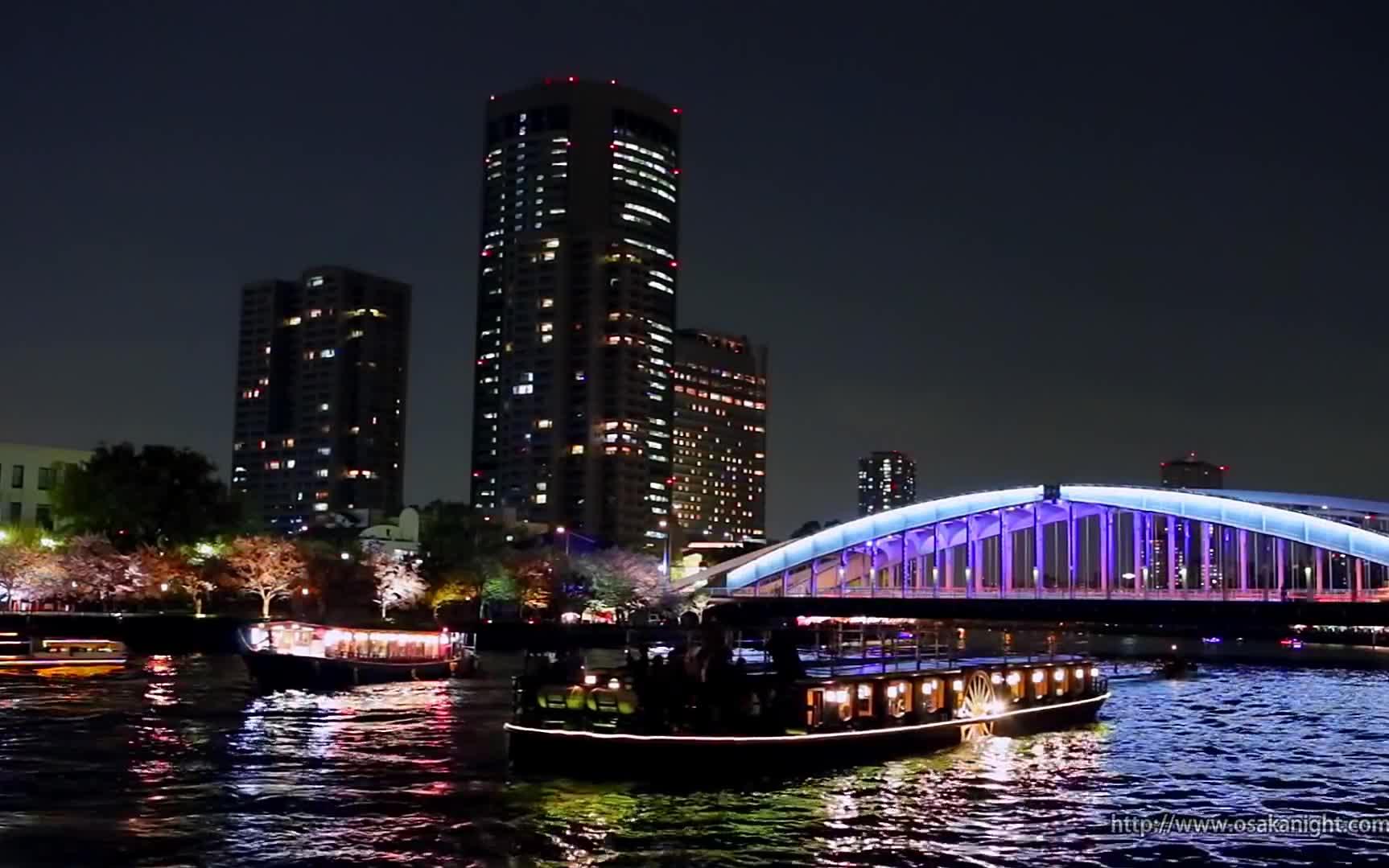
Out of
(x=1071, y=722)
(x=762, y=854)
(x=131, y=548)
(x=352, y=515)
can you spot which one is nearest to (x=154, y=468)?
(x=131, y=548)

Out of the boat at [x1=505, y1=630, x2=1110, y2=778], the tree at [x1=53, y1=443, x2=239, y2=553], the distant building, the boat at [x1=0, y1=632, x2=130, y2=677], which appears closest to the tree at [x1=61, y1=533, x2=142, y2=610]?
the tree at [x1=53, y1=443, x2=239, y2=553]

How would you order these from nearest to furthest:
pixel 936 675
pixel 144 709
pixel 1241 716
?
pixel 936 675 < pixel 144 709 < pixel 1241 716

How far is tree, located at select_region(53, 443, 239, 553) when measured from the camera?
102 m

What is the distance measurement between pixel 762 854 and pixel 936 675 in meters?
17.1

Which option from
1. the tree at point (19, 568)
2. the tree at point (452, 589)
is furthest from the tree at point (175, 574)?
the tree at point (452, 589)

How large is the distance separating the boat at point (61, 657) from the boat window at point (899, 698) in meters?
40.7

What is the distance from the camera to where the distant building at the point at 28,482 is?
354 feet

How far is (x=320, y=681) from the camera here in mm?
61938

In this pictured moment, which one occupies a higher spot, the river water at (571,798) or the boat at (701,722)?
the boat at (701,722)

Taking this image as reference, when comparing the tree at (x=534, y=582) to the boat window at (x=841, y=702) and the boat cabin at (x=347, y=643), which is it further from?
the boat window at (x=841, y=702)

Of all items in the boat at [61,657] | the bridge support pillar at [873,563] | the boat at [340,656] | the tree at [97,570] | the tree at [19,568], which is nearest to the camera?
the boat at [340,656]

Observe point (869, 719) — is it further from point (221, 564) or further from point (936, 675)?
point (221, 564)

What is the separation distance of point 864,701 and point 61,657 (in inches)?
1738

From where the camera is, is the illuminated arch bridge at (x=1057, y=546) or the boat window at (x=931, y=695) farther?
the illuminated arch bridge at (x=1057, y=546)
